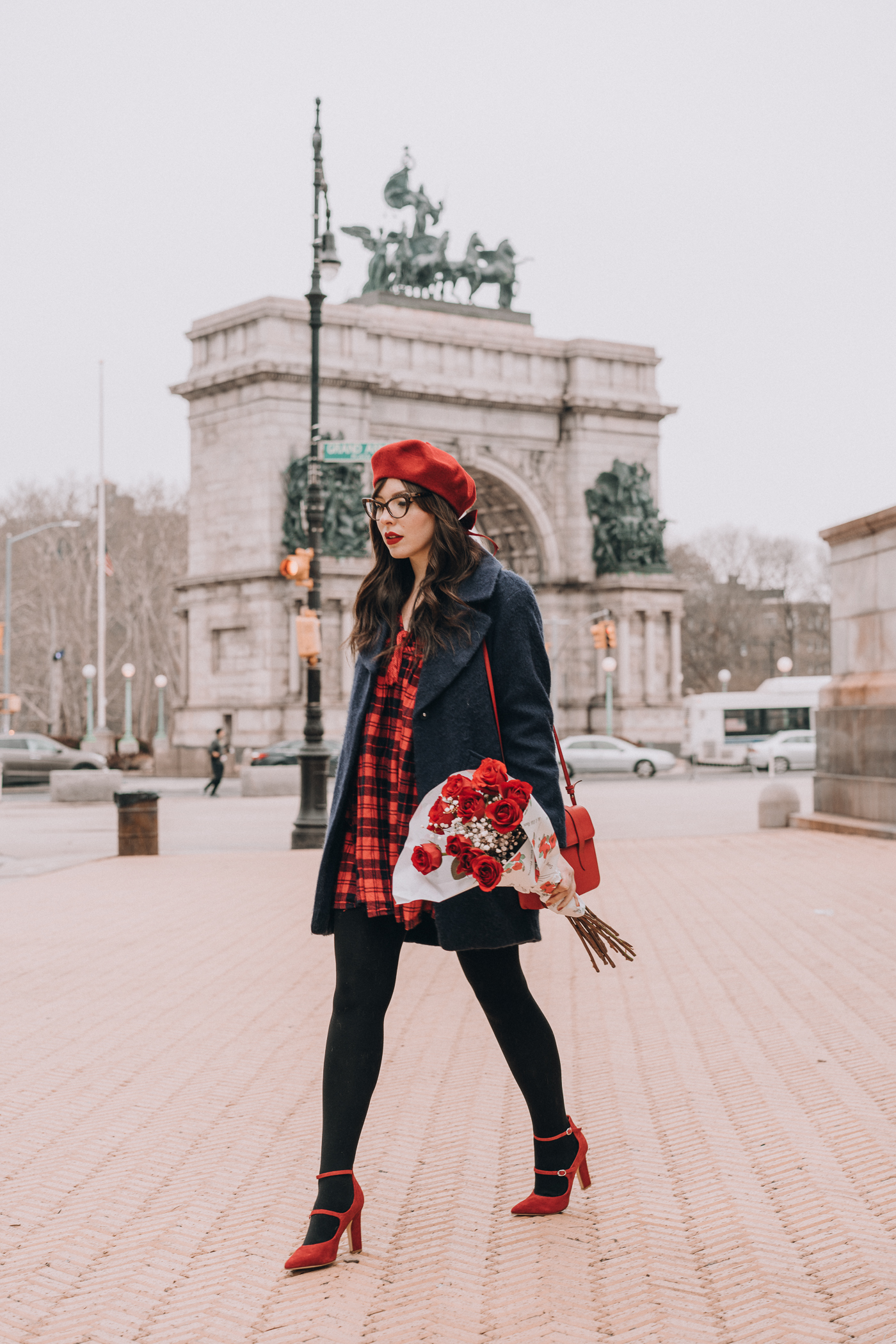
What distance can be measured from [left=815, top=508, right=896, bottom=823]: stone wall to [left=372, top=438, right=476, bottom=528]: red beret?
36.7 feet

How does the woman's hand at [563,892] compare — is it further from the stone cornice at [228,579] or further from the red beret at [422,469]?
the stone cornice at [228,579]

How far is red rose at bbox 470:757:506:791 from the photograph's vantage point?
365 cm

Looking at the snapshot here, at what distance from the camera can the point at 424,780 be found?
3764mm

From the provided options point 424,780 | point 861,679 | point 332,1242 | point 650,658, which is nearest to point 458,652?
point 424,780

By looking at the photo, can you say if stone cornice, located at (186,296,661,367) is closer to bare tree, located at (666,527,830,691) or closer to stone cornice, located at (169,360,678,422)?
stone cornice, located at (169,360,678,422)

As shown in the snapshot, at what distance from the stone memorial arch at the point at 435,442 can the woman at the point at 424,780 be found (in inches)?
1495

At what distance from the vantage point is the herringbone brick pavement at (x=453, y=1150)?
343 centimetres

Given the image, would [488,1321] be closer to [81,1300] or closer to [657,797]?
[81,1300]

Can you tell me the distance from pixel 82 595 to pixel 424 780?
71666 mm

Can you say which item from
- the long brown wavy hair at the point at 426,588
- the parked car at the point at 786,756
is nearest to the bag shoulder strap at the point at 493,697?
the long brown wavy hair at the point at 426,588

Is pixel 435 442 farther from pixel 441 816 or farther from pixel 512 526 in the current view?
pixel 441 816

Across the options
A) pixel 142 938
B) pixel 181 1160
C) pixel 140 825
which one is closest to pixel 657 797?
pixel 140 825

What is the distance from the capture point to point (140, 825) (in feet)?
50.2

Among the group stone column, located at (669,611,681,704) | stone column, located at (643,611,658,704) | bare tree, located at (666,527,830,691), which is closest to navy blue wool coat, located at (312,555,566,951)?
stone column, located at (643,611,658,704)
